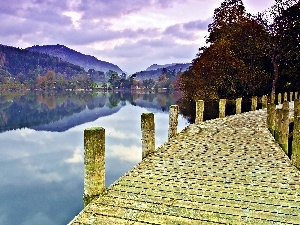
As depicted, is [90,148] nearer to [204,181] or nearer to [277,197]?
[204,181]

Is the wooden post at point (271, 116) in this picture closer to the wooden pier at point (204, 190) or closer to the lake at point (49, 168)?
the wooden pier at point (204, 190)

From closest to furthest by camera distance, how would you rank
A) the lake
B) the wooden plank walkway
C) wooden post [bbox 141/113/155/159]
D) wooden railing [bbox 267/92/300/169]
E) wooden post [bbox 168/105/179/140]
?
the wooden plank walkway, wooden railing [bbox 267/92/300/169], wooden post [bbox 141/113/155/159], wooden post [bbox 168/105/179/140], the lake

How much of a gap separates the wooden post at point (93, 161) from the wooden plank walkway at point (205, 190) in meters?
0.28

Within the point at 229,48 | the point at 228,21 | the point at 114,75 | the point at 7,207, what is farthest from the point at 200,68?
the point at 114,75

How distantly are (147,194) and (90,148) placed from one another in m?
1.34

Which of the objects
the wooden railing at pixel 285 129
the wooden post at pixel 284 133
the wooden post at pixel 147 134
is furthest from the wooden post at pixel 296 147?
the wooden post at pixel 147 134

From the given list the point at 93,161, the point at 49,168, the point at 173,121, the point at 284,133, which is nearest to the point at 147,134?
the point at 93,161

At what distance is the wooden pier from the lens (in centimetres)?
492

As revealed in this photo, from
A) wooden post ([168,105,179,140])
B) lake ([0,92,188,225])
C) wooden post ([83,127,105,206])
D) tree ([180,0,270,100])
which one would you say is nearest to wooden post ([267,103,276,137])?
wooden post ([168,105,179,140])

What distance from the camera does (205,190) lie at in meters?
6.04

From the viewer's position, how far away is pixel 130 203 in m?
5.35

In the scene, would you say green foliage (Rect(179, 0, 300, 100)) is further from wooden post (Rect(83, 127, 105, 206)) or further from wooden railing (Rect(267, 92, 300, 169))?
wooden post (Rect(83, 127, 105, 206))

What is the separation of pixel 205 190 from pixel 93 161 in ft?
7.13

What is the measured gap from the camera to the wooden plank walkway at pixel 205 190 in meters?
4.92
